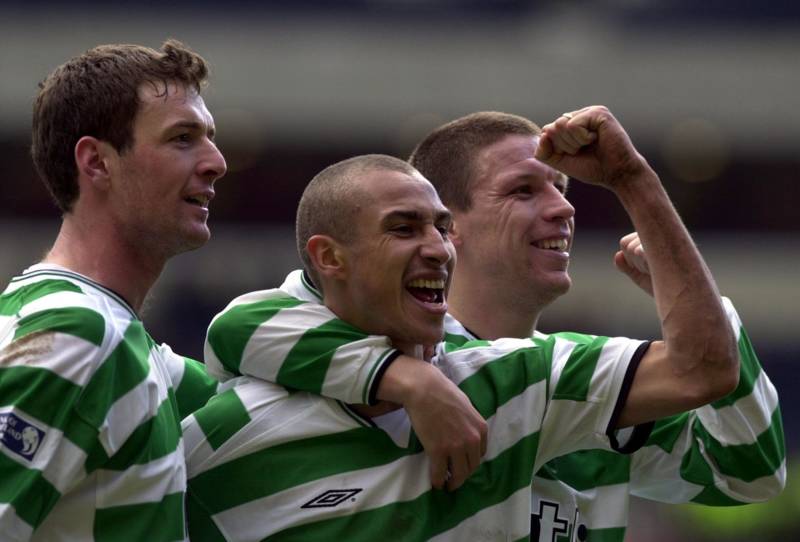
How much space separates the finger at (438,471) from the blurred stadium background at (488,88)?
1774 centimetres

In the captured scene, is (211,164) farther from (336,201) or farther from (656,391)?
(656,391)

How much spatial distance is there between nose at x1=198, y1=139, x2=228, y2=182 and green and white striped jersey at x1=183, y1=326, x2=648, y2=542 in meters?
0.52

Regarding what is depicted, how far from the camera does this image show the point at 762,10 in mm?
22453

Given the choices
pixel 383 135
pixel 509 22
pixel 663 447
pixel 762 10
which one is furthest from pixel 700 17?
pixel 663 447

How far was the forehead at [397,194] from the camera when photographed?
11.7ft

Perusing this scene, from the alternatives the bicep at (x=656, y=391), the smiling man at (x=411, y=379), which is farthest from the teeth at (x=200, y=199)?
the bicep at (x=656, y=391)

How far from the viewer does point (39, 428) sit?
3.05m

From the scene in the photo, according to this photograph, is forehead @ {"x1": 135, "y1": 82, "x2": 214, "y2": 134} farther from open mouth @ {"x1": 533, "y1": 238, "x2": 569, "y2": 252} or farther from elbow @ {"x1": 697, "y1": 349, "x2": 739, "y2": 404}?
elbow @ {"x1": 697, "y1": 349, "x2": 739, "y2": 404}

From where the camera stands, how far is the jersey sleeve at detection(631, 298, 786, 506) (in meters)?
3.76

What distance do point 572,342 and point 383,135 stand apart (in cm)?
1854

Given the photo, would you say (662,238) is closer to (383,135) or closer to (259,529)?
(259,529)

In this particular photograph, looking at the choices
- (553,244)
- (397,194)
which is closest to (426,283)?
(397,194)

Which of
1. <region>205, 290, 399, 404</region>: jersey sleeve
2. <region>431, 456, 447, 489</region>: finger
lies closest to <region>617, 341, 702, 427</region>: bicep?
<region>431, 456, 447, 489</region>: finger

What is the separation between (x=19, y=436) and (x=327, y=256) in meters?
0.90
